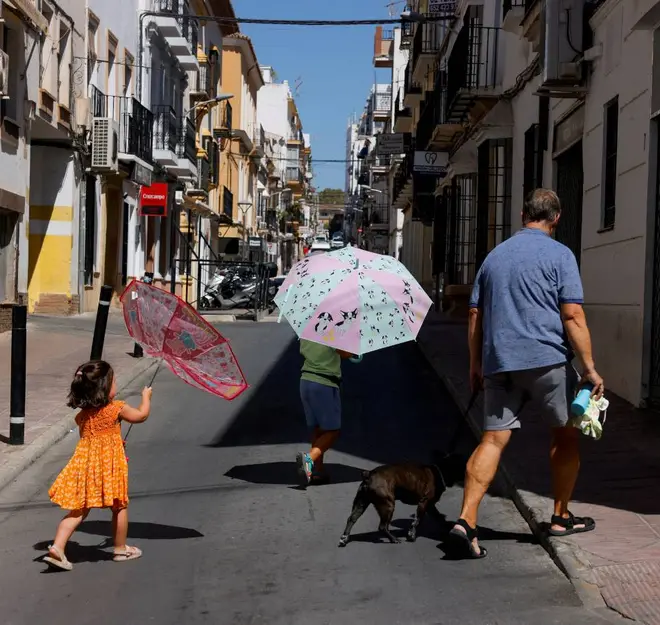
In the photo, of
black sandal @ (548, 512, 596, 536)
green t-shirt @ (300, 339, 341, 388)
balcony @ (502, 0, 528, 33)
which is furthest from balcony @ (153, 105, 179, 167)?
black sandal @ (548, 512, 596, 536)

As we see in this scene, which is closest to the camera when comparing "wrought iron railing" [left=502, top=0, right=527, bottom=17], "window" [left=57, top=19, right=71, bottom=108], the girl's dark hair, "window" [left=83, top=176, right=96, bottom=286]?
the girl's dark hair

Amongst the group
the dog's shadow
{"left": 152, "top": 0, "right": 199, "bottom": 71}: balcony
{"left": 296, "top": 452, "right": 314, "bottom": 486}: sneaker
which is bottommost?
the dog's shadow

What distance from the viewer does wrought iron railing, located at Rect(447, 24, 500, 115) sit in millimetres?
21344

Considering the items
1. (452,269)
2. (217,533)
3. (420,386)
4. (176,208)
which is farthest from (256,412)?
(176,208)

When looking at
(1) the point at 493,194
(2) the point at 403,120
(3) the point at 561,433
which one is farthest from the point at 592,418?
(2) the point at 403,120

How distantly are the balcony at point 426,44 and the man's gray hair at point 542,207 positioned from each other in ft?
98.2

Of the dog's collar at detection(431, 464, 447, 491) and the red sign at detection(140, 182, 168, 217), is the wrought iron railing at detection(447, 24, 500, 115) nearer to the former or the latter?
the red sign at detection(140, 182, 168, 217)

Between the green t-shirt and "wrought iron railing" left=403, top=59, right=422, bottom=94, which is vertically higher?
"wrought iron railing" left=403, top=59, right=422, bottom=94

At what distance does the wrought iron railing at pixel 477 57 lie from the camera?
21.3 m

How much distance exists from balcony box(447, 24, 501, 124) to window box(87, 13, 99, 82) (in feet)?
27.4

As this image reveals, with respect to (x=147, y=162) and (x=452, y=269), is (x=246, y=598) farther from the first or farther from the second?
(x=147, y=162)

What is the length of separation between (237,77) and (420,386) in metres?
44.5

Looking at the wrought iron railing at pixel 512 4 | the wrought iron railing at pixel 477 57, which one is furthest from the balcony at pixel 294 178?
the wrought iron railing at pixel 512 4

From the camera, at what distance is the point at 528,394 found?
5.95 metres
